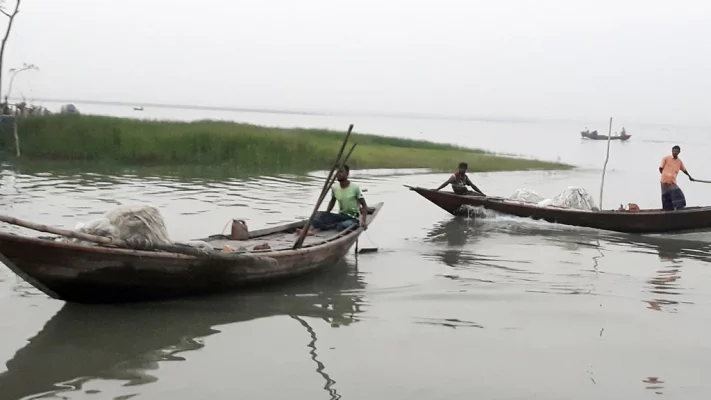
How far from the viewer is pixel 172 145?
70.8ft

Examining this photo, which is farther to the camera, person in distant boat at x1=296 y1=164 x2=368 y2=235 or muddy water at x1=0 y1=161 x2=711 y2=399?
person in distant boat at x1=296 y1=164 x2=368 y2=235

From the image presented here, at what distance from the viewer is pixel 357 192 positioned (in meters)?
8.69

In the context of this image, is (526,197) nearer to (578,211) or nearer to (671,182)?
(578,211)

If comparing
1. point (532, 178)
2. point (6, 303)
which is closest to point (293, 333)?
point (6, 303)

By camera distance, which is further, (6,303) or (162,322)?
(6,303)

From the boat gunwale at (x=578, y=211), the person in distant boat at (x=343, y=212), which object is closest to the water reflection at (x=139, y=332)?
the person in distant boat at (x=343, y=212)

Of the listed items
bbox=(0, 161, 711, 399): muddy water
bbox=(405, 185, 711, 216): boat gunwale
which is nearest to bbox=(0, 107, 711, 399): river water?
bbox=(0, 161, 711, 399): muddy water

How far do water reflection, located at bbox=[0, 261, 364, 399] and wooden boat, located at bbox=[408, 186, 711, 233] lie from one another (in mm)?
5894

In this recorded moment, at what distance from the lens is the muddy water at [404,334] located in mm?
4773

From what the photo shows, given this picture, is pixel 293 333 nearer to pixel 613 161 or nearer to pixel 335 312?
pixel 335 312

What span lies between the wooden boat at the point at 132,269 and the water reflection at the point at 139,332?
0.16 metres

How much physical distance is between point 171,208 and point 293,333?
24.8 ft

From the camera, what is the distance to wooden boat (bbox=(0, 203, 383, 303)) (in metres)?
5.18

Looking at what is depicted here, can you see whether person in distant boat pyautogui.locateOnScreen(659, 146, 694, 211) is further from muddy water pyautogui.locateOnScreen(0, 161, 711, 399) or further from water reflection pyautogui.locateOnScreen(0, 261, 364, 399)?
water reflection pyautogui.locateOnScreen(0, 261, 364, 399)
